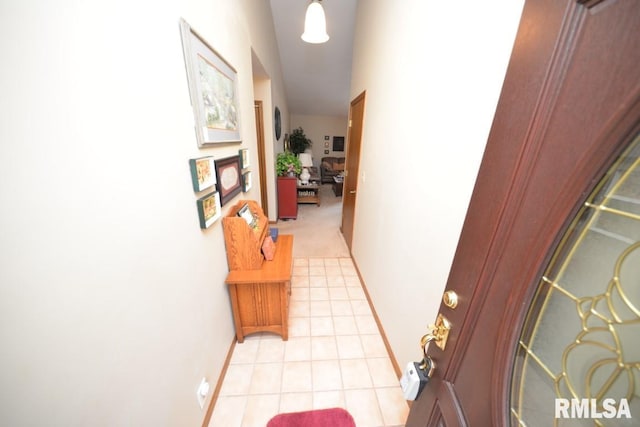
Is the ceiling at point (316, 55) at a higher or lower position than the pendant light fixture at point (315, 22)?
higher

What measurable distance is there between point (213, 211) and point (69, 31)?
80 cm

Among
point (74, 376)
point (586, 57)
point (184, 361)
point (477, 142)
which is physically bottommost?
point (184, 361)

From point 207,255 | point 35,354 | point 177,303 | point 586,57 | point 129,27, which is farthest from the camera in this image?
point 207,255

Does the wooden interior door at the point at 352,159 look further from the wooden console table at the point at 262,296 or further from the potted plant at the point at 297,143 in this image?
the potted plant at the point at 297,143

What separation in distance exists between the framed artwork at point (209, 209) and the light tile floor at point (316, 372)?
1.06 meters

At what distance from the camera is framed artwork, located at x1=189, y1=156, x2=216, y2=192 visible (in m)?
0.99

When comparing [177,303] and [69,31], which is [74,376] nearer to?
[177,303]

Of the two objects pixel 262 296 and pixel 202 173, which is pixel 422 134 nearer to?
pixel 202 173

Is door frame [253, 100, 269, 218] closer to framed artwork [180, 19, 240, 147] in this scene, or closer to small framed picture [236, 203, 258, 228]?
small framed picture [236, 203, 258, 228]

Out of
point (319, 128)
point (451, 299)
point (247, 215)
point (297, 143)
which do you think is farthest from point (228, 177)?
point (319, 128)

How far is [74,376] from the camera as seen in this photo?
1.64 ft

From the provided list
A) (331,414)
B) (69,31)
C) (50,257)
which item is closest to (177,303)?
(50,257)

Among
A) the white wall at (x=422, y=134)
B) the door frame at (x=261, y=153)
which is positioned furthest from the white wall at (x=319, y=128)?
the white wall at (x=422, y=134)

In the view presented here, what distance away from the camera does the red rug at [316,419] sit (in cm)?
A: 118
